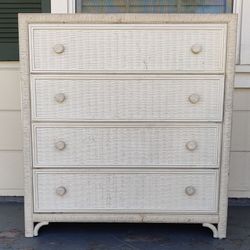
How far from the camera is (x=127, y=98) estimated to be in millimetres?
2217

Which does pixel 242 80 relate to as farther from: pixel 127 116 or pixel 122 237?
pixel 122 237

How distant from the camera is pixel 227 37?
215 cm

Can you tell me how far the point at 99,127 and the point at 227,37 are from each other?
0.85 meters

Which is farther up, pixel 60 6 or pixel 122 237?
pixel 60 6

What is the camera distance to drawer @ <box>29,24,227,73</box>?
7.06ft

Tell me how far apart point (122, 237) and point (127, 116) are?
30.0 inches

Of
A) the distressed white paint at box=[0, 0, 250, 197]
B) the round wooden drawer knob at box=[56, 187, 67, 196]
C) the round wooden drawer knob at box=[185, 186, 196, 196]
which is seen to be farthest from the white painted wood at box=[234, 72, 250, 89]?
the round wooden drawer knob at box=[56, 187, 67, 196]

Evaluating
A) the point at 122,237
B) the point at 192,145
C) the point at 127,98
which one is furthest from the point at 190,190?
the point at 127,98

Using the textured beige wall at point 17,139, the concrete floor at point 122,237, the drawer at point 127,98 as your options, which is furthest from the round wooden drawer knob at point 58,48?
the concrete floor at point 122,237

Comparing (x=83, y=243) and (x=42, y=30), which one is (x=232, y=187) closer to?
(x=83, y=243)

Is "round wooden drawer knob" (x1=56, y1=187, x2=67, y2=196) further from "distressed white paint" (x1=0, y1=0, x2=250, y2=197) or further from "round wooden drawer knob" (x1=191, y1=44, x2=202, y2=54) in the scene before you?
"round wooden drawer knob" (x1=191, y1=44, x2=202, y2=54)

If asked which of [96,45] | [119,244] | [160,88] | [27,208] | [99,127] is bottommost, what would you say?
[119,244]

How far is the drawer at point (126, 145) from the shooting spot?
225 cm

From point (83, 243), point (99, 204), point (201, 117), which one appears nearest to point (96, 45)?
point (201, 117)
